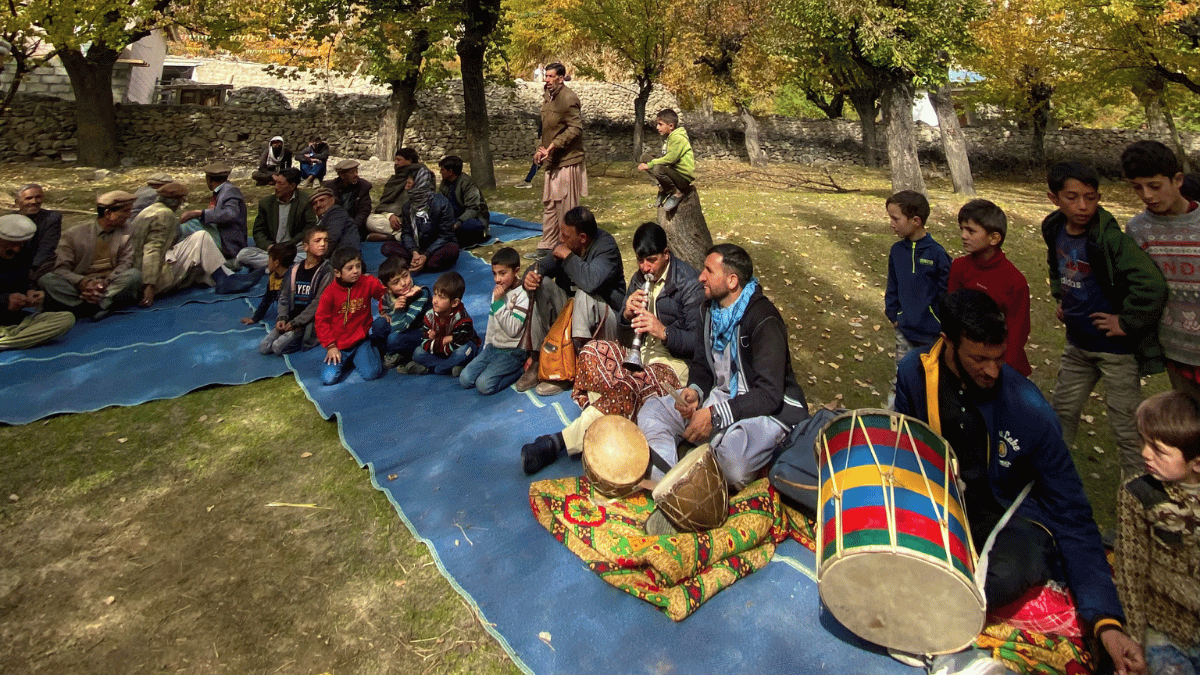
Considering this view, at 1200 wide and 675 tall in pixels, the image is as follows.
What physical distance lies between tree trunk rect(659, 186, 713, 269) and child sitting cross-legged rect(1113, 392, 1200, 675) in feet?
17.2

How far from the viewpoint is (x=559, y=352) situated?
16.9 feet

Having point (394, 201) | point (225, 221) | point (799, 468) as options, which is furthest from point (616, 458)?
point (225, 221)

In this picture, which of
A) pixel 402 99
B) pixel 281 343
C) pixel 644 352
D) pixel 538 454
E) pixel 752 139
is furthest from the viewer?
pixel 752 139

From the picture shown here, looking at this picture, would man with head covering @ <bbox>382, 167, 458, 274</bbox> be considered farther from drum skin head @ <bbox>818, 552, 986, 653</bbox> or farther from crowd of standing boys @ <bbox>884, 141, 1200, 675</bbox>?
drum skin head @ <bbox>818, 552, 986, 653</bbox>

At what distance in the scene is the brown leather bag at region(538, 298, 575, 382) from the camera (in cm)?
512

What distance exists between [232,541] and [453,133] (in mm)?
20508

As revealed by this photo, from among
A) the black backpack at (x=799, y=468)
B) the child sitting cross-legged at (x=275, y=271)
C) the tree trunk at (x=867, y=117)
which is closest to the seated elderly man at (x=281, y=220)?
the child sitting cross-legged at (x=275, y=271)

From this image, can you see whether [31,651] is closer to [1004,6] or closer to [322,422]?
[322,422]

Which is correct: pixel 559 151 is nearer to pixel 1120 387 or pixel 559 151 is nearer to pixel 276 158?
pixel 1120 387

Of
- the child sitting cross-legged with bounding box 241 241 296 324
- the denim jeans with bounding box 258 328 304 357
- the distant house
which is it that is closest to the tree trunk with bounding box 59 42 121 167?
the distant house

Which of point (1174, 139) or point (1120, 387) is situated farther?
point (1174, 139)

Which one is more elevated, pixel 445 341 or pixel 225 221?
pixel 225 221

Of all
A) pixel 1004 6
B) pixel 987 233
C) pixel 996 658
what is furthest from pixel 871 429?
pixel 1004 6

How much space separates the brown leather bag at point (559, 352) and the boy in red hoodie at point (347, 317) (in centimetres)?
144
